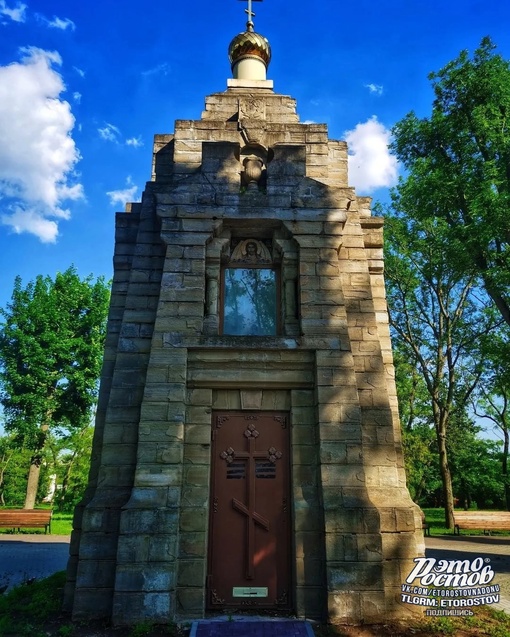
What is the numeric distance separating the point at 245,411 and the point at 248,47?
903 centimetres

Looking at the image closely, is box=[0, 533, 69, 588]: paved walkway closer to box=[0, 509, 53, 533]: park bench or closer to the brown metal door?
box=[0, 509, 53, 533]: park bench

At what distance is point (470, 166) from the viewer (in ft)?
48.9

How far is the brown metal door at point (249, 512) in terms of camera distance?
6.46 m

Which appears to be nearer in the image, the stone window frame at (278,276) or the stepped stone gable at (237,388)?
the stepped stone gable at (237,388)

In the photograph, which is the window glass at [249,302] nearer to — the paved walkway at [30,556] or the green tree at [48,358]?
the paved walkway at [30,556]

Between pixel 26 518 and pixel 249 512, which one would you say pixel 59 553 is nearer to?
pixel 26 518

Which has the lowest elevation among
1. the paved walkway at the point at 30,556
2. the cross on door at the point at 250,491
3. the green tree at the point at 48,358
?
the paved walkway at the point at 30,556

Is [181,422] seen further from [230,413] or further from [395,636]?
[395,636]

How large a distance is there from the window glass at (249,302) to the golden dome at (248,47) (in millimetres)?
6423

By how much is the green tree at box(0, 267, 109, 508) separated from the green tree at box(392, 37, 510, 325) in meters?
17.9

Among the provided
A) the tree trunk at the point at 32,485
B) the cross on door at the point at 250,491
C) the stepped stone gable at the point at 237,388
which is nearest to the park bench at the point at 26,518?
the tree trunk at the point at 32,485

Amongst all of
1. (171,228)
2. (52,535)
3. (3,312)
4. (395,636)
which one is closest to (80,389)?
(3,312)

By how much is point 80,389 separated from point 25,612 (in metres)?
19.3

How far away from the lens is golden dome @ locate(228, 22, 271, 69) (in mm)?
11555
